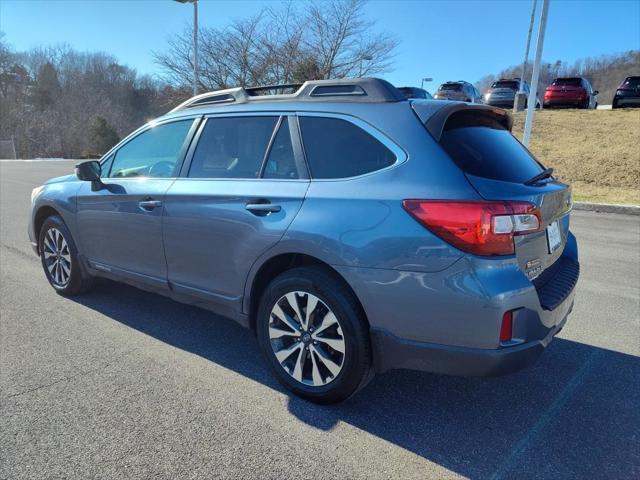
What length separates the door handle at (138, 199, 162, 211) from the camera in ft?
11.5

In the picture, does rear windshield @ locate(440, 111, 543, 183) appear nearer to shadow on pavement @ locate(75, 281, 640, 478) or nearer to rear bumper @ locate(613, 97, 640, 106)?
shadow on pavement @ locate(75, 281, 640, 478)

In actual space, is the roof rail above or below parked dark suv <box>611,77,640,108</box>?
below

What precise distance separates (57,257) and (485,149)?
411 cm

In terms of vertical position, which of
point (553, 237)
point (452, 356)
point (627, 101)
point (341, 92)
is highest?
point (627, 101)

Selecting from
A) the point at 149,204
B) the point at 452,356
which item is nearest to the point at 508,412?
the point at 452,356

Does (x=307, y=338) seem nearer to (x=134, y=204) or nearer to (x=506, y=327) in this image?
(x=506, y=327)

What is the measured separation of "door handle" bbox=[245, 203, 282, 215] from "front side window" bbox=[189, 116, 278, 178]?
24 cm

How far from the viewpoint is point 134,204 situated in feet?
12.1

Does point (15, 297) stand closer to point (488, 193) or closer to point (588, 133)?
point (488, 193)

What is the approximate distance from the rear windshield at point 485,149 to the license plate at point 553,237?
1.04ft

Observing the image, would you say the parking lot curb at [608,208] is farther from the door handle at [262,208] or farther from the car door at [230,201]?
the door handle at [262,208]

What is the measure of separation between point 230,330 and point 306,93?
6.68 ft

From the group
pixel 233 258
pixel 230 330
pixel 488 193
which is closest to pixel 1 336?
pixel 230 330

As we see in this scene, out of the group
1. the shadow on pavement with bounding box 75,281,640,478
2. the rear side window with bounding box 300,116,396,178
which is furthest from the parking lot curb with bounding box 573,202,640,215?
the rear side window with bounding box 300,116,396,178
